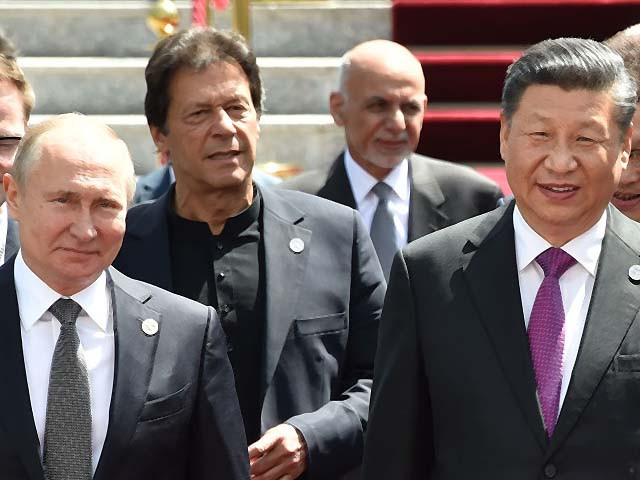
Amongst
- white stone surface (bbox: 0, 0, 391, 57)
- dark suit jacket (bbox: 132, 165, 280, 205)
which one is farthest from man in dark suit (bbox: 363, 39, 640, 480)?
white stone surface (bbox: 0, 0, 391, 57)

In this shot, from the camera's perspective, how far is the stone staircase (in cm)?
688

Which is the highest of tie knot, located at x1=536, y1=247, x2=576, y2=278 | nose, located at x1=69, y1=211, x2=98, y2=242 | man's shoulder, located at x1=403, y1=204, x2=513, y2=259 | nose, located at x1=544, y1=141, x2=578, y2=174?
nose, located at x1=544, y1=141, x2=578, y2=174

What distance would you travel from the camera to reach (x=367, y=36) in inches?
291

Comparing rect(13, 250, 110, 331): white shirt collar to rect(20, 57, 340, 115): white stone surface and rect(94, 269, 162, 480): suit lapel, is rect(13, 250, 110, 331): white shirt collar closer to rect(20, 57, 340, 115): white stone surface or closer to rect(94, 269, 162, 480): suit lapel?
rect(94, 269, 162, 480): suit lapel

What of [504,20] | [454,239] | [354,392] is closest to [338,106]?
[354,392]

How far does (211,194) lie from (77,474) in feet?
3.42

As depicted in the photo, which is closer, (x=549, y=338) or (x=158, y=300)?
(x=549, y=338)

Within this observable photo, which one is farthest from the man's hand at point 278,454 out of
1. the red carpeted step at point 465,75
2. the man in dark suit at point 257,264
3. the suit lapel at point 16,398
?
the red carpeted step at point 465,75

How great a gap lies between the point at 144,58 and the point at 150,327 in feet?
15.1

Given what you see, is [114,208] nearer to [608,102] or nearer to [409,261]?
[409,261]

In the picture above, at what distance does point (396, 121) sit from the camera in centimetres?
468

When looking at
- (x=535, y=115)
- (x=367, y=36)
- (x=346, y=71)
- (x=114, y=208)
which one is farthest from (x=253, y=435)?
(x=367, y=36)

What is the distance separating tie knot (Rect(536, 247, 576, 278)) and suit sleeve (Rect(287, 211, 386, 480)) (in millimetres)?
761

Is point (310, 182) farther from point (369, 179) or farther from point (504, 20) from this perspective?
point (504, 20)
